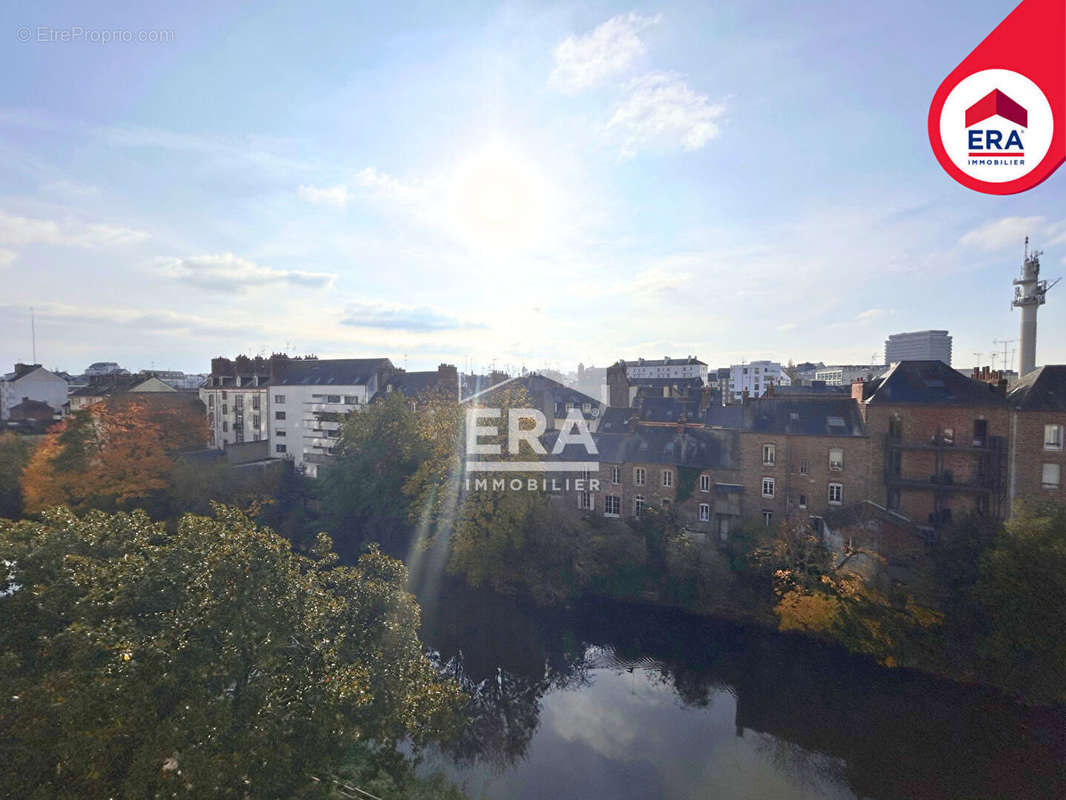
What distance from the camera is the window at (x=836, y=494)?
2916cm

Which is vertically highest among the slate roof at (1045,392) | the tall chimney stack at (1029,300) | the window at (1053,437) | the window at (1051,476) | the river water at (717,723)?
the tall chimney stack at (1029,300)

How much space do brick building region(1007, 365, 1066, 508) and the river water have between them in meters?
10.7

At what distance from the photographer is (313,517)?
38312mm

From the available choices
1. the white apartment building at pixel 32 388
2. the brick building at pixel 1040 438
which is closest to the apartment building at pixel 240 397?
the white apartment building at pixel 32 388

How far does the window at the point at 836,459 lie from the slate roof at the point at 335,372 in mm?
37375

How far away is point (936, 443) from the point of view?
2753 cm

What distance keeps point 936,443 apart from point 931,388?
2.93 meters

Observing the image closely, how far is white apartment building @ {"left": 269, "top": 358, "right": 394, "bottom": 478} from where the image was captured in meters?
48.5

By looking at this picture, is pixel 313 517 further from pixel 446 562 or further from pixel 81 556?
pixel 81 556

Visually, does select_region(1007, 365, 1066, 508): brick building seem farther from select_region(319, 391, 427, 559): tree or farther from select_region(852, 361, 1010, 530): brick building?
select_region(319, 391, 427, 559): tree

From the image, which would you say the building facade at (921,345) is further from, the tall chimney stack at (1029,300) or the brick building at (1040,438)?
the brick building at (1040,438)

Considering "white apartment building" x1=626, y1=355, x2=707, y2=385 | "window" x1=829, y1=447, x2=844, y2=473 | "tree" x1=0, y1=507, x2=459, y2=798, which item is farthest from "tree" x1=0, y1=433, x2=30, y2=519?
"white apartment building" x1=626, y1=355, x2=707, y2=385

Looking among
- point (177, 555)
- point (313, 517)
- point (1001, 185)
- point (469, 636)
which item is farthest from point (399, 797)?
point (313, 517)

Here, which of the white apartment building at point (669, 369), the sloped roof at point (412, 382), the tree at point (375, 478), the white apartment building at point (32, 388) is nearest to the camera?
the tree at point (375, 478)
